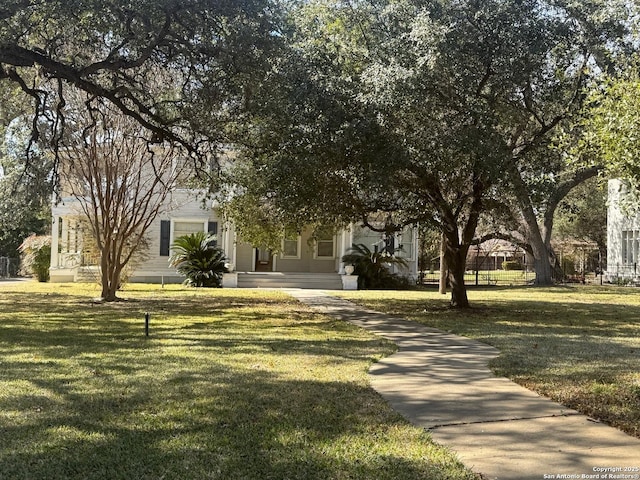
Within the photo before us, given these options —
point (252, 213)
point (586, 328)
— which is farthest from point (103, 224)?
point (586, 328)

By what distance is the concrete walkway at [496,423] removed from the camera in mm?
4180

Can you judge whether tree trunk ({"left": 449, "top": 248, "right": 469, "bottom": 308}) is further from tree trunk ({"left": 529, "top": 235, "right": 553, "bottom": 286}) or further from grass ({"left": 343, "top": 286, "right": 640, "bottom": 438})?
tree trunk ({"left": 529, "top": 235, "right": 553, "bottom": 286})

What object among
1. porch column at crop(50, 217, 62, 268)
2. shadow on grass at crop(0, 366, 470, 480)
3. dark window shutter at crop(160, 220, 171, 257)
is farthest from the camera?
dark window shutter at crop(160, 220, 171, 257)

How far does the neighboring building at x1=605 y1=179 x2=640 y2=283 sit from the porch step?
15.7 metres

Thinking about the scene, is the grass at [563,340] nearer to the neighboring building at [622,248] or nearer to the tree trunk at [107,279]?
the tree trunk at [107,279]

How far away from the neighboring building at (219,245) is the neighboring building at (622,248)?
11.7 metres

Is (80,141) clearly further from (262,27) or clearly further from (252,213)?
(262,27)

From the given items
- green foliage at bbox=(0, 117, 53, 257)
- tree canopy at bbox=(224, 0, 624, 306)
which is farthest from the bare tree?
tree canopy at bbox=(224, 0, 624, 306)

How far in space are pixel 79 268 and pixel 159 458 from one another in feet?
84.5

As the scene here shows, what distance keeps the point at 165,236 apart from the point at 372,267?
9.93 metres

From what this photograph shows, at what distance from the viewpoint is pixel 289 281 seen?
86.0ft

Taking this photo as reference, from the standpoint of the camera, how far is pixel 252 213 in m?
17.0

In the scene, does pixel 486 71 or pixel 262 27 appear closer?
pixel 262 27

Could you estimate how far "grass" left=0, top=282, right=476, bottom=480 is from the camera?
162 inches
